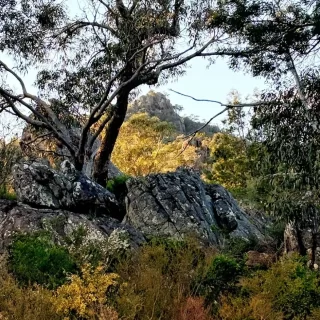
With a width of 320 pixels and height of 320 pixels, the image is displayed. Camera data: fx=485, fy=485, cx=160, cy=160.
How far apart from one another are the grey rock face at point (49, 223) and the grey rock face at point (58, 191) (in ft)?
1.02

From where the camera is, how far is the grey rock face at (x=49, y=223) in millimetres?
8219

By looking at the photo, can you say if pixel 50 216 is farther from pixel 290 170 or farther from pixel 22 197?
pixel 290 170

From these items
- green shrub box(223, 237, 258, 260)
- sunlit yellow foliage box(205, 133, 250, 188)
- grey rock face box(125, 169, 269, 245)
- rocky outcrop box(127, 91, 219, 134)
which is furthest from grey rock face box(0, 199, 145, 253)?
rocky outcrop box(127, 91, 219, 134)

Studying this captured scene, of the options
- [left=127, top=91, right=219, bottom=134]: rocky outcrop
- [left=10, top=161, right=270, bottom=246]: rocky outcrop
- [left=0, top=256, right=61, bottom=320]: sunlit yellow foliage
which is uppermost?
[left=127, top=91, right=219, bottom=134]: rocky outcrop

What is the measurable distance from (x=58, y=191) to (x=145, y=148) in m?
17.8

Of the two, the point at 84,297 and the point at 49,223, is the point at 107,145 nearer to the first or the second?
the point at 49,223

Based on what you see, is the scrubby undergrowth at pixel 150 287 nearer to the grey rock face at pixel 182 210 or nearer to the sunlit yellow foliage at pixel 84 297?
the sunlit yellow foliage at pixel 84 297

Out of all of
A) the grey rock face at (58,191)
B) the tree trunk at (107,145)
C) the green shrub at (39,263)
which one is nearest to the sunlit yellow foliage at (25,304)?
the green shrub at (39,263)

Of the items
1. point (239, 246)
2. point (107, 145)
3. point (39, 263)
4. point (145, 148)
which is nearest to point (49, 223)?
point (39, 263)

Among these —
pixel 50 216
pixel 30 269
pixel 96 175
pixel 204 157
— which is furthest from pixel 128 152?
pixel 30 269

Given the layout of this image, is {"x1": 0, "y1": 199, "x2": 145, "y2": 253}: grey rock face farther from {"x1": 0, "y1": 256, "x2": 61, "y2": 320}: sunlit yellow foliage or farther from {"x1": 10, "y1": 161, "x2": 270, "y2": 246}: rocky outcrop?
{"x1": 0, "y1": 256, "x2": 61, "y2": 320}: sunlit yellow foliage

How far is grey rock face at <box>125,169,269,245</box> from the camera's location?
10344mm

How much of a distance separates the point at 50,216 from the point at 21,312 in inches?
209

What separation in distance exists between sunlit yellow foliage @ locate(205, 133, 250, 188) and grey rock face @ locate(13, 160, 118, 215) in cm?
1656
